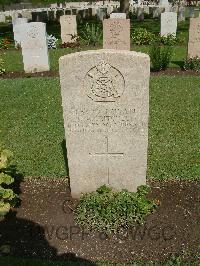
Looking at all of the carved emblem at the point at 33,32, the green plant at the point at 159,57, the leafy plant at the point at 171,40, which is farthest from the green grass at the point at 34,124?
the leafy plant at the point at 171,40

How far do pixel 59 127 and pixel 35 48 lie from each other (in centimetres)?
574

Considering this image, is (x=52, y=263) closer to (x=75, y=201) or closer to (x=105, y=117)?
(x=75, y=201)

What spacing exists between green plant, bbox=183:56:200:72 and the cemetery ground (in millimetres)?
2635

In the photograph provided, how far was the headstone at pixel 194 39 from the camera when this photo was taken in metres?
12.3

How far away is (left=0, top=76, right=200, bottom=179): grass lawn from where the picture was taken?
20.2ft

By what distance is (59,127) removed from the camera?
311 inches

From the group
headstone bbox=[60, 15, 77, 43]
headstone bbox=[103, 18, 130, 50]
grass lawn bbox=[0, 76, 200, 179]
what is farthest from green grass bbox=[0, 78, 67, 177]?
headstone bbox=[60, 15, 77, 43]

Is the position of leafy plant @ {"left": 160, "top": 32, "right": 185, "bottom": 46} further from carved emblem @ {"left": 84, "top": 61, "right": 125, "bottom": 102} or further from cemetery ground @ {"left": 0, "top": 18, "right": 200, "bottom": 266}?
carved emblem @ {"left": 84, "top": 61, "right": 125, "bottom": 102}

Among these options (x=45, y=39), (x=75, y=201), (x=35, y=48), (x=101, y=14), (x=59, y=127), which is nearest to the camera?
(x=75, y=201)

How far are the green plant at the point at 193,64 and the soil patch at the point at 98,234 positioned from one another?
7.64 m

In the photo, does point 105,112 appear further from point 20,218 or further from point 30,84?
point 30,84

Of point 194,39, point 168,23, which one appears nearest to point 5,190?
point 194,39

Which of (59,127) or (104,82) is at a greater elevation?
(104,82)

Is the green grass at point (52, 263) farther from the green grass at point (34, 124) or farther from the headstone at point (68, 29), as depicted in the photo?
the headstone at point (68, 29)
